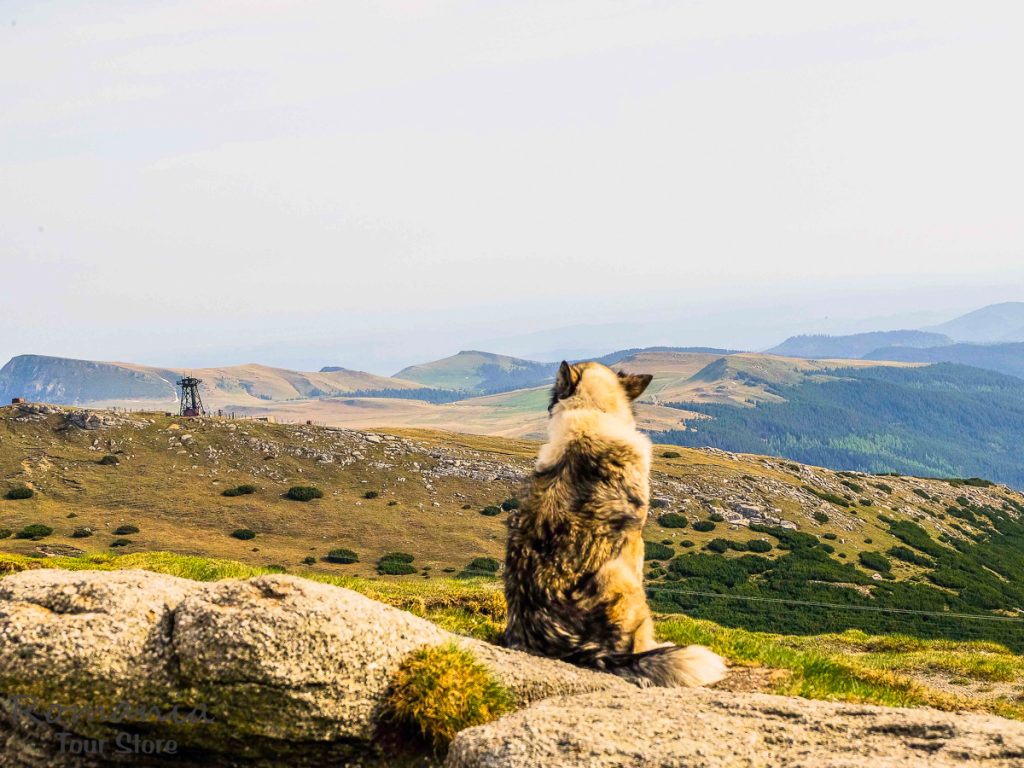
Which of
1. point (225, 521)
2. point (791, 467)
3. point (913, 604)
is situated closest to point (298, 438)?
point (225, 521)

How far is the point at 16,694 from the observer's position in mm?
7875

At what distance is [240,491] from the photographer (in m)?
96.1

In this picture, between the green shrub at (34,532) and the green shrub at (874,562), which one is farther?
the green shrub at (874,562)

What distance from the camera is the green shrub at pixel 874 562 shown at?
387 feet

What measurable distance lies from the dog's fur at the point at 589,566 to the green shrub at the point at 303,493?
90913mm

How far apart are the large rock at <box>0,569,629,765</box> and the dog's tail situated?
108 inches

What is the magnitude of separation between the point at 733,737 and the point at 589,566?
2698mm

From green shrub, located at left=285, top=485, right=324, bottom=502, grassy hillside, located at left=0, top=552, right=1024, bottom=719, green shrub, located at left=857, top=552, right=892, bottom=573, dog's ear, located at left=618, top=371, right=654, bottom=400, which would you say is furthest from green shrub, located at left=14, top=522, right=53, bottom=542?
green shrub, located at left=857, top=552, right=892, bottom=573

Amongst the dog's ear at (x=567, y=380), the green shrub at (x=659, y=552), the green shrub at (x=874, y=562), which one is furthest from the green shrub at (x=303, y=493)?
the dog's ear at (x=567, y=380)

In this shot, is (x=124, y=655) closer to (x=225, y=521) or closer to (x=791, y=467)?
(x=225, y=521)

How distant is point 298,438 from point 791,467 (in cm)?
10834

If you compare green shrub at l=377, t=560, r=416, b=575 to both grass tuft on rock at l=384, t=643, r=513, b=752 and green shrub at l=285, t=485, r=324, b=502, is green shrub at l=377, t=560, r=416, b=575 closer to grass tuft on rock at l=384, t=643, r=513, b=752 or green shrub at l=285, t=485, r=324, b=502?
green shrub at l=285, t=485, r=324, b=502

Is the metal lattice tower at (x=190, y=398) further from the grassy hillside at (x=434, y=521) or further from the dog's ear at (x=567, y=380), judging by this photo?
the dog's ear at (x=567, y=380)

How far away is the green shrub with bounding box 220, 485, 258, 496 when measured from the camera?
94.8 metres
